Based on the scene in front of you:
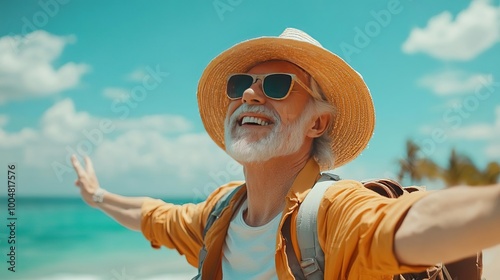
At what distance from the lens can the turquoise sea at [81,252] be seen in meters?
13.1

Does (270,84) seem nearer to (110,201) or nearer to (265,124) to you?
(265,124)

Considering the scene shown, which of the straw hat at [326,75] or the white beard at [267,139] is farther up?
the straw hat at [326,75]

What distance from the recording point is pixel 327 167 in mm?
2361

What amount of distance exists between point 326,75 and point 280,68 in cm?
24

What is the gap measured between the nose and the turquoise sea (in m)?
2.39

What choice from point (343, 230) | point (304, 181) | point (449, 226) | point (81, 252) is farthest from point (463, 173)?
point (81, 252)

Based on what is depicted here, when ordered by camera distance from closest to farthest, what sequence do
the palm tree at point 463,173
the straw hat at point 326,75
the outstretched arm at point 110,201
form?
the palm tree at point 463,173 → the straw hat at point 326,75 → the outstretched arm at point 110,201

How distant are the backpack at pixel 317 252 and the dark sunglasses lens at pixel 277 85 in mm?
514

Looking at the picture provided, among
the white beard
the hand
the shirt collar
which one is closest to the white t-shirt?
the shirt collar

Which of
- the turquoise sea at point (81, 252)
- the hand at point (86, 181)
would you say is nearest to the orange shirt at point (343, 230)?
the hand at point (86, 181)

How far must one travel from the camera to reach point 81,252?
21344 mm

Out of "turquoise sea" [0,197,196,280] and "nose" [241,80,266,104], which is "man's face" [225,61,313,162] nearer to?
"nose" [241,80,266,104]

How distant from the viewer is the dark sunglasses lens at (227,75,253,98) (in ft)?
7.69

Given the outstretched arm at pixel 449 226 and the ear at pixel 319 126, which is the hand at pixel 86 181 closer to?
the ear at pixel 319 126
